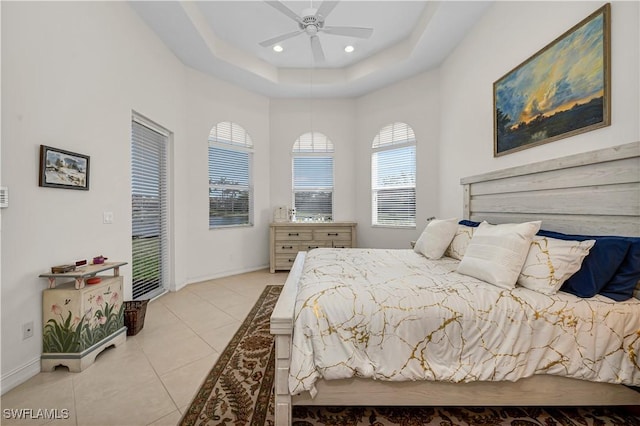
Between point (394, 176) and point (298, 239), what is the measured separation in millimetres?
1986

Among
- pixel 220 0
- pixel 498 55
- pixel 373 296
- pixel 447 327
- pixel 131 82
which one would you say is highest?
pixel 220 0

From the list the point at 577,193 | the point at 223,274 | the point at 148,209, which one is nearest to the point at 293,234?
the point at 223,274

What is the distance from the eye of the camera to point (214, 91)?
4184 millimetres

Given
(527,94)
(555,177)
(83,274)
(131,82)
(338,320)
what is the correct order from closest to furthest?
1. (338,320)
2. (83,274)
3. (555,177)
4. (527,94)
5. (131,82)

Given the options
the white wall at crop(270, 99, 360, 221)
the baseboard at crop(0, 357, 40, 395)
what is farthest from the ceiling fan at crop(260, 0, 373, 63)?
the baseboard at crop(0, 357, 40, 395)

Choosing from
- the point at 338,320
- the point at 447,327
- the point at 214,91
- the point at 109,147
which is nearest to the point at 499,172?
the point at 447,327

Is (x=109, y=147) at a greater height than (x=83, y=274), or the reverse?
(x=109, y=147)

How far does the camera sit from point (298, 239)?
15.0ft

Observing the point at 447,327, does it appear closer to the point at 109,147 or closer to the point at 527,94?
the point at 527,94

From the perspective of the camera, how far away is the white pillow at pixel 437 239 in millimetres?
2477

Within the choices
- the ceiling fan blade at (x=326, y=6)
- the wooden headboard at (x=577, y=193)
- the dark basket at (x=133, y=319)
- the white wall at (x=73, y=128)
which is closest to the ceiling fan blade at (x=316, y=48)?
the ceiling fan blade at (x=326, y=6)

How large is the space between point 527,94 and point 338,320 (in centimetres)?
254

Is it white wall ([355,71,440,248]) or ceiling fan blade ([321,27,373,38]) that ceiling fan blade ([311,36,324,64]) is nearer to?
ceiling fan blade ([321,27,373,38])

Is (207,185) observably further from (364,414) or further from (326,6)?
(364,414)
